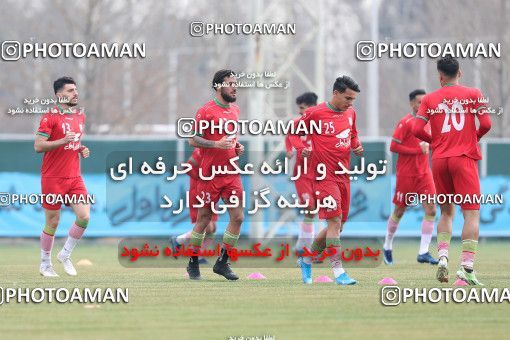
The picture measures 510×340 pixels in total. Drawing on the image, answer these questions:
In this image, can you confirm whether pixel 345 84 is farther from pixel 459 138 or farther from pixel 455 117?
pixel 459 138

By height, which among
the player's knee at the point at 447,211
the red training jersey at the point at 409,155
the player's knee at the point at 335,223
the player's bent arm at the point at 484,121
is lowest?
the player's knee at the point at 335,223

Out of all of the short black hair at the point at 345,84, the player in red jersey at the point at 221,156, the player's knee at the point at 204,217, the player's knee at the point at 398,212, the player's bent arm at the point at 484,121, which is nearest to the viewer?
the player's bent arm at the point at 484,121

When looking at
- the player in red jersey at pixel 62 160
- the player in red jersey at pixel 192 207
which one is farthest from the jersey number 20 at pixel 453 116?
the player in red jersey at pixel 62 160

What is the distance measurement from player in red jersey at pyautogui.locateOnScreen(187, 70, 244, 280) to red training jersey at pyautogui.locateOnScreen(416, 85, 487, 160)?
2.35 m

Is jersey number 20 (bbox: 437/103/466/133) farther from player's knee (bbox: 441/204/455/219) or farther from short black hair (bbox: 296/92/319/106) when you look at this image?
short black hair (bbox: 296/92/319/106)

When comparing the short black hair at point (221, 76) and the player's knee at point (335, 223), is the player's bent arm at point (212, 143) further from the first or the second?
the player's knee at point (335, 223)

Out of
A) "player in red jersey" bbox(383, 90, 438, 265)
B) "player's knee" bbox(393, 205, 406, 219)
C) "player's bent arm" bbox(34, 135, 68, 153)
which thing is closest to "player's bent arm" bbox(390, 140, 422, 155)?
"player in red jersey" bbox(383, 90, 438, 265)

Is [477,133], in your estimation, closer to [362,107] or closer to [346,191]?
[346,191]

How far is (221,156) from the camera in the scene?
620 inches

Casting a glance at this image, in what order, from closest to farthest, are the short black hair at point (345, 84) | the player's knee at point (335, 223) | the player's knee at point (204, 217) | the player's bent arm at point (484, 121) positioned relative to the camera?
the player's bent arm at point (484, 121)
the short black hair at point (345, 84)
the player's knee at point (335, 223)
the player's knee at point (204, 217)

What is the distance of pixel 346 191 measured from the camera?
15.3m

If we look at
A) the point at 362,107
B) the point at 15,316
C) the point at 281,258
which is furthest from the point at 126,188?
the point at 362,107

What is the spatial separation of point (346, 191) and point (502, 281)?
2132 millimetres

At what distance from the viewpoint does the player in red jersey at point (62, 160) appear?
53.7ft
